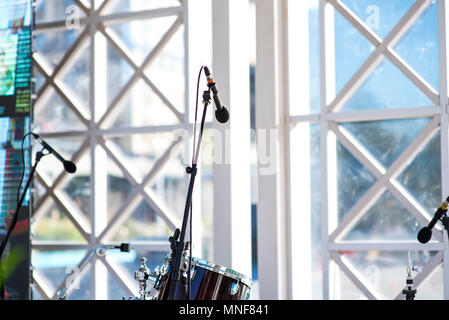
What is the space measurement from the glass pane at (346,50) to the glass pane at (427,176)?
2.40 feet

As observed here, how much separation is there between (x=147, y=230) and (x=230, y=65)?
1998 mm

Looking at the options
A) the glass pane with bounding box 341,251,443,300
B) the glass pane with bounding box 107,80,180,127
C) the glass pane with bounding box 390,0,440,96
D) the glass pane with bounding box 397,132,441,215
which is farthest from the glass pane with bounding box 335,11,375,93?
the glass pane with bounding box 107,80,180,127

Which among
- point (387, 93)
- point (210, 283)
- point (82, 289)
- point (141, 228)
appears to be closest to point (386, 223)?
point (387, 93)

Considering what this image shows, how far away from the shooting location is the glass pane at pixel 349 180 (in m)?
4.20

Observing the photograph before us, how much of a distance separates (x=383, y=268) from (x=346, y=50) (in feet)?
5.06

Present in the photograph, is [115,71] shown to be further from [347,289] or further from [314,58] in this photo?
[347,289]

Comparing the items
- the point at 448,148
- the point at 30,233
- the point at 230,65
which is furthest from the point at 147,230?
the point at 448,148

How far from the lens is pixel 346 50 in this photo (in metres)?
4.25

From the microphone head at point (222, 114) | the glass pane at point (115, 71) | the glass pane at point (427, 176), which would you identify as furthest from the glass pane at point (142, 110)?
the microphone head at point (222, 114)

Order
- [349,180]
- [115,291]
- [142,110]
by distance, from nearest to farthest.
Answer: [349,180] < [115,291] < [142,110]

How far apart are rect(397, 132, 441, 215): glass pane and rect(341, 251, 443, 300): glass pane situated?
38 cm

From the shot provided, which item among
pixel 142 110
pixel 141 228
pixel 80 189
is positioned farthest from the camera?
pixel 142 110

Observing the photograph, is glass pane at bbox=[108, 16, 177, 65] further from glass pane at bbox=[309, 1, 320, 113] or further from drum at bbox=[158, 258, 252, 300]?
drum at bbox=[158, 258, 252, 300]
